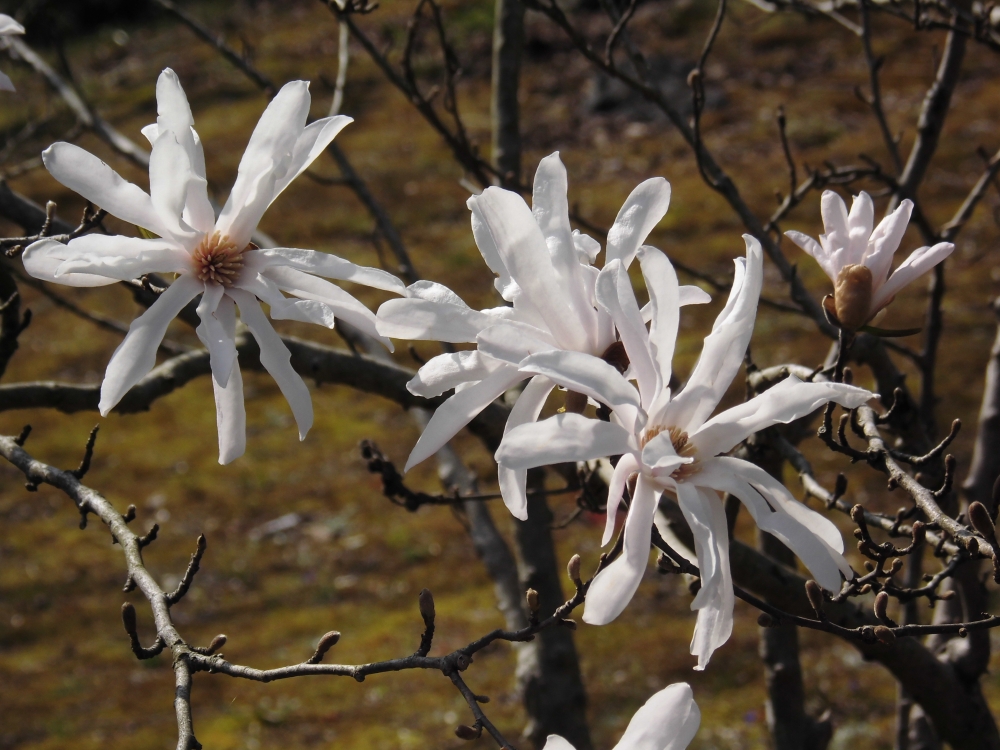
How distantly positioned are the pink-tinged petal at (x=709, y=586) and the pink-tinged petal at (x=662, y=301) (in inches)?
4.8

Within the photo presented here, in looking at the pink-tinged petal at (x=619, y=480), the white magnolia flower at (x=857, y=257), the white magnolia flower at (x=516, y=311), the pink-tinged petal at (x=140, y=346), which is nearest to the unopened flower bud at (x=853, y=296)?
→ the white magnolia flower at (x=857, y=257)

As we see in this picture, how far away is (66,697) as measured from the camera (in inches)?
133

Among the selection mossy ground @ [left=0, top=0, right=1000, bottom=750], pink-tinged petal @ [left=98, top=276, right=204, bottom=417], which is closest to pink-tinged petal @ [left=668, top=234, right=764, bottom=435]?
pink-tinged petal @ [left=98, top=276, right=204, bottom=417]

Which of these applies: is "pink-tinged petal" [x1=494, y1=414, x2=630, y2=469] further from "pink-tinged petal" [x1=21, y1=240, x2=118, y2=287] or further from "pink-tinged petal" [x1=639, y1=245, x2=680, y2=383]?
"pink-tinged petal" [x1=21, y1=240, x2=118, y2=287]

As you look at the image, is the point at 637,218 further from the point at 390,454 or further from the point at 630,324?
the point at 390,454

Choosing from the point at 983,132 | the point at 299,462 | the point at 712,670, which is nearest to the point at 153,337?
the point at 712,670

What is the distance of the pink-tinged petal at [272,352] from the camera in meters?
0.87

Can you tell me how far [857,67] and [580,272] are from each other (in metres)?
7.61

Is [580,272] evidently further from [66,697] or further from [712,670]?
[66,697]

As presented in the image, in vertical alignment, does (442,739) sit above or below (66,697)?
below

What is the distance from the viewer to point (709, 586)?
722 mm

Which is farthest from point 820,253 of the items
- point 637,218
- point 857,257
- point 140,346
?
point 140,346

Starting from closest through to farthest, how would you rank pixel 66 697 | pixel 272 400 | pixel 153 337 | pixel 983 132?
1. pixel 153 337
2. pixel 66 697
3. pixel 272 400
4. pixel 983 132

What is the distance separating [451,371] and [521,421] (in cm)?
9
